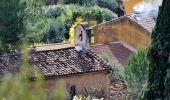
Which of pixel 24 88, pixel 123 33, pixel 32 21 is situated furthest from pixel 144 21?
pixel 24 88

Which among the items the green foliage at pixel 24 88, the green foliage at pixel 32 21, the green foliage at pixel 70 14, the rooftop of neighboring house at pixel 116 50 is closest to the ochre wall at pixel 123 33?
the rooftop of neighboring house at pixel 116 50

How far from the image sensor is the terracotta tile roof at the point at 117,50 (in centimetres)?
2289

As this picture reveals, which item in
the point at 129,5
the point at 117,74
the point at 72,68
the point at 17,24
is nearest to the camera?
the point at 72,68

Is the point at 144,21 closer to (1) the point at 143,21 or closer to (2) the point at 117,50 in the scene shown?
(1) the point at 143,21

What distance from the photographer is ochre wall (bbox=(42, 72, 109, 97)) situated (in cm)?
1739

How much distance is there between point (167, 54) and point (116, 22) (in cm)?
1406

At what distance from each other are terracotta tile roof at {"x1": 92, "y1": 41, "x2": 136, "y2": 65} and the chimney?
3608 millimetres

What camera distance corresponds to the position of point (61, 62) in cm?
1767

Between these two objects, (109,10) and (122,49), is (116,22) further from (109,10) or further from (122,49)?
(109,10)

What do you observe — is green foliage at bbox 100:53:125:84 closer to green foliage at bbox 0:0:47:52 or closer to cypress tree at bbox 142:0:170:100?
green foliage at bbox 0:0:47:52

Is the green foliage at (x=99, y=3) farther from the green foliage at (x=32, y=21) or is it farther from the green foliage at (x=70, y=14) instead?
the green foliage at (x=32, y=21)

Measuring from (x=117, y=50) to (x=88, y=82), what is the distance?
231 inches

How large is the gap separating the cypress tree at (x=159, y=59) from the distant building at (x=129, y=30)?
500 inches

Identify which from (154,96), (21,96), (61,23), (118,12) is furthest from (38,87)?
(118,12)
